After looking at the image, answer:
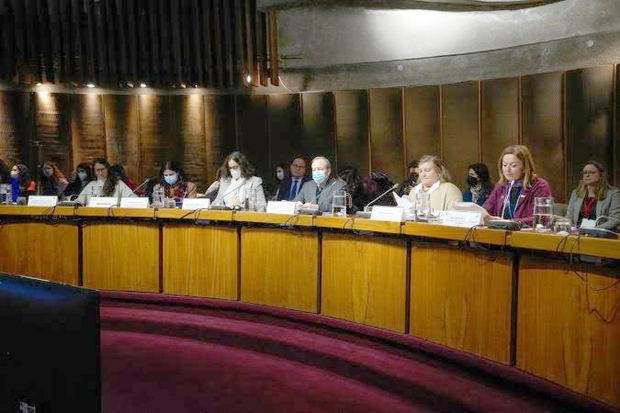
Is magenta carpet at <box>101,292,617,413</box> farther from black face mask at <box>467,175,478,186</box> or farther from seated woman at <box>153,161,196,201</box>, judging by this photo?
black face mask at <box>467,175,478,186</box>

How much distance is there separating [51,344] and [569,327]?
202 cm

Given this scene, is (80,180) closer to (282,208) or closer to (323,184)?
(323,184)

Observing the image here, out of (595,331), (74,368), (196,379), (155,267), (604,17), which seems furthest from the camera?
(604,17)

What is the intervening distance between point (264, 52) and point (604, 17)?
146 inches

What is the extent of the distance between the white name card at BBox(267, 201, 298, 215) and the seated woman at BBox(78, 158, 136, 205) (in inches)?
71.2

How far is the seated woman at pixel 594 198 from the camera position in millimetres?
4047

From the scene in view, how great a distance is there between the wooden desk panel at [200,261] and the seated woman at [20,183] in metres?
2.88

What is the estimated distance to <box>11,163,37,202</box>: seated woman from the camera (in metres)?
5.80

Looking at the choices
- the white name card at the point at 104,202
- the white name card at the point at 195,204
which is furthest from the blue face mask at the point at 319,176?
the white name card at the point at 104,202

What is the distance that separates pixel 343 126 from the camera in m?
6.58

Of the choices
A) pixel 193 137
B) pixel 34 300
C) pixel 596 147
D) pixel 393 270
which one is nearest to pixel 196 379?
pixel 393 270

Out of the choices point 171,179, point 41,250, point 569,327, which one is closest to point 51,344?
point 569,327

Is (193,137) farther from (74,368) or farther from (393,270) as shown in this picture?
(74,368)

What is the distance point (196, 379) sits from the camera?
2.71 metres
